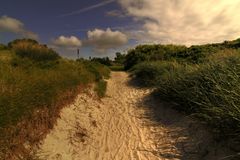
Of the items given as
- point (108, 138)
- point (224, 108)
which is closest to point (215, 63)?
point (224, 108)

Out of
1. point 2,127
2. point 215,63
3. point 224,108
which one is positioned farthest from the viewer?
point 215,63

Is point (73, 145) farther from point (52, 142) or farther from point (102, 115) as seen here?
point (102, 115)

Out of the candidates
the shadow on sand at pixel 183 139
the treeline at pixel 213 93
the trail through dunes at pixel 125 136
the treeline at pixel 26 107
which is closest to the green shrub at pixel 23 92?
the treeline at pixel 26 107

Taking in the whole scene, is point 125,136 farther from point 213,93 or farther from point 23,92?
point 23,92

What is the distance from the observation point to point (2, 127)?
5.19 meters

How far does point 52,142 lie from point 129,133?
98.5 inches

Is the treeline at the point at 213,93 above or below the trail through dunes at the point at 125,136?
above

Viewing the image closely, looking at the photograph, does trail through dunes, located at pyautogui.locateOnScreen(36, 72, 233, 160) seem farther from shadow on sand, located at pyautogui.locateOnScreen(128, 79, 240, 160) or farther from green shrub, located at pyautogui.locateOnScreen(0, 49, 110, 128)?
green shrub, located at pyautogui.locateOnScreen(0, 49, 110, 128)

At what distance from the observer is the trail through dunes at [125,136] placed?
19.8ft

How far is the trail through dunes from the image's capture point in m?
6.05

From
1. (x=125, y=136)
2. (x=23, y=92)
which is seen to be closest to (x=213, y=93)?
(x=125, y=136)

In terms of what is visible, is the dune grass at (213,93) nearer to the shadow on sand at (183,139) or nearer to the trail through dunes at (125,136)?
the shadow on sand at (183,139)

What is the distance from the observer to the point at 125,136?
7.73 meters

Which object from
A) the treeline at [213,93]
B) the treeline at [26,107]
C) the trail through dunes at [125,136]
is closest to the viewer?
the treeline at [26,107]
